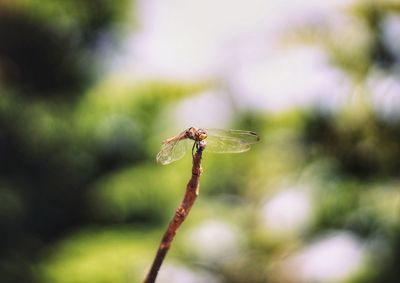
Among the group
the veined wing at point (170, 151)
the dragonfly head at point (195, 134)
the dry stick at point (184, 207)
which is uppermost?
the veined wing at point (170, 151)

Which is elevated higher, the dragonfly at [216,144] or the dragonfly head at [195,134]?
the dragonfly at [216,144]

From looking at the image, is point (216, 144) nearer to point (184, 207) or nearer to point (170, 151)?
point (170, 151)

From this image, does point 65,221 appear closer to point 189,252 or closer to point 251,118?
point 189,252

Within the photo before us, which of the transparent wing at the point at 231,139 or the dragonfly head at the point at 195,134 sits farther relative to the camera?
the transparent wing at the point at 231,139

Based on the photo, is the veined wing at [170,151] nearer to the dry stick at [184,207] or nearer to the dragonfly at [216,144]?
the dragonfly at [216,144]

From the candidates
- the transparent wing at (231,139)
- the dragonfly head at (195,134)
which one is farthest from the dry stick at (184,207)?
the transparent wing at (231,139)

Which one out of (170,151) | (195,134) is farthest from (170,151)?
(195,134)

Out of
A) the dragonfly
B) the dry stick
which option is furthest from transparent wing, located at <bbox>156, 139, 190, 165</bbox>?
the dry stick
